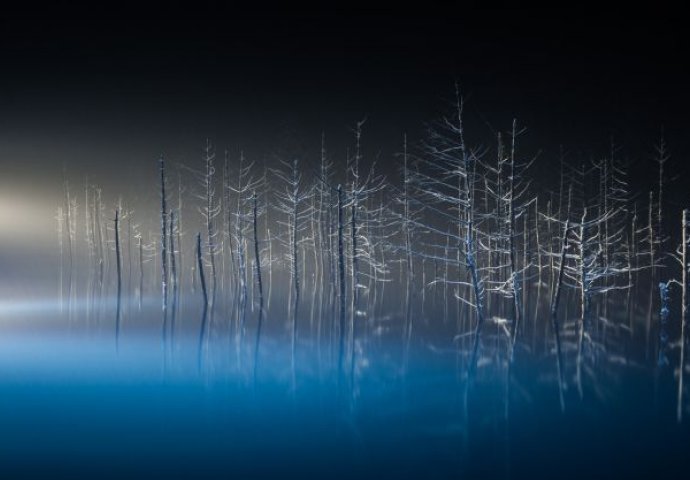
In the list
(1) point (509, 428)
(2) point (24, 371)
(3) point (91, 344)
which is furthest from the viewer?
(3) point (91, 344)

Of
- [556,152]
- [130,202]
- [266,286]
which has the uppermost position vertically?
[556,152]

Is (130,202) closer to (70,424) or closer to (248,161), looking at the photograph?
(248,161)

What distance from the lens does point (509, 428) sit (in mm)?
11469

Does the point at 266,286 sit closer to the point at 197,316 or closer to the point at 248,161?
the point at 248,161

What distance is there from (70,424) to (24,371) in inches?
236

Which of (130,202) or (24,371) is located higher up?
(130,202)

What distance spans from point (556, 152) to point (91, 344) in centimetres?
4588

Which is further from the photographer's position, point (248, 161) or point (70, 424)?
point (248, 161)

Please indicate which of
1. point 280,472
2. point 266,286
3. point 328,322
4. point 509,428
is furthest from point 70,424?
point 266,286

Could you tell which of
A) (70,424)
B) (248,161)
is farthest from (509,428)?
(248,161)

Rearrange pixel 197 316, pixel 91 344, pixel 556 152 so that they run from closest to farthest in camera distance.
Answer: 1. pixel 91 344
2. pixel 197 316
3. pixel 556 152

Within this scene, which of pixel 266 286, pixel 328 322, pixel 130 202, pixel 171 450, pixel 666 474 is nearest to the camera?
pixel 666 474

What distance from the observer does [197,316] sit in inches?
1124

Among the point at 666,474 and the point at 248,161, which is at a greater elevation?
the point at 248,161
